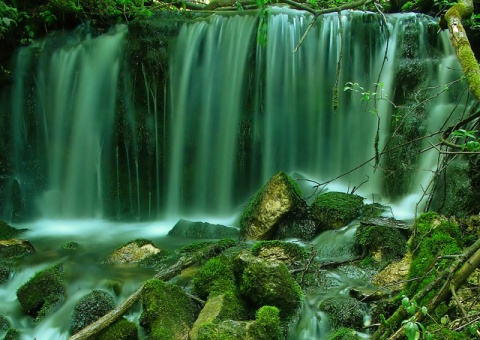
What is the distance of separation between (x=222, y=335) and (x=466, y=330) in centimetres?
144

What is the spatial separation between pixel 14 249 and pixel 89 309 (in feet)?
7.49

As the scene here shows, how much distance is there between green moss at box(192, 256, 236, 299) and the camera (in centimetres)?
395

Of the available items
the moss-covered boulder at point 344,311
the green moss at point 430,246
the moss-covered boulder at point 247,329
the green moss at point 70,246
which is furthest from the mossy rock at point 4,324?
the green moss at point 430,246

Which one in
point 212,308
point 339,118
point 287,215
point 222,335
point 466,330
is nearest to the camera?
point 466,330

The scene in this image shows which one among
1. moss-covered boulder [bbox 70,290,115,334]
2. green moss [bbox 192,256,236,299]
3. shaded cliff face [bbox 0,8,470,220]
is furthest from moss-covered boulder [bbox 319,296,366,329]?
shaded cliff face [bbox 0,8,470,220]

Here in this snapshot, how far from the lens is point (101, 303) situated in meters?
4.24

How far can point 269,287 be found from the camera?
3.74 meters

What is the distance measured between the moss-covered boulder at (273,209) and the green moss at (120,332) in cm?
248

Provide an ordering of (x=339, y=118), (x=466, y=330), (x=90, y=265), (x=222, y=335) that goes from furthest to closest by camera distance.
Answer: (x=339, y=118), (x=90, y=265), (x=222, y=335), (x=466, y=330)

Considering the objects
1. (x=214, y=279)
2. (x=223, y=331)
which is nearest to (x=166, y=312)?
(x=214, y=279)

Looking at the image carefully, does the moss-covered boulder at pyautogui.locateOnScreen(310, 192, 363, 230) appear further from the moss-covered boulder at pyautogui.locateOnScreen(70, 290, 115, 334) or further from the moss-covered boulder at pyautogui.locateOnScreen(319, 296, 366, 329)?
the moss-covered boulder at pyautogui.locateOnScreen(70, 290, 115, 334)

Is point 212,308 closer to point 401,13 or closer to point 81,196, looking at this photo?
point 81,196

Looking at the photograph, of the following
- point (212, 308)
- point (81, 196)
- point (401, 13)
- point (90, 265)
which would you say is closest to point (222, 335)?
point (212, 308)

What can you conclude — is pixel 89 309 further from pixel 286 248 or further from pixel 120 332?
pixel 286 248
